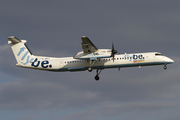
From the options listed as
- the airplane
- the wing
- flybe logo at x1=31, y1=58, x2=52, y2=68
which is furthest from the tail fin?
the wing

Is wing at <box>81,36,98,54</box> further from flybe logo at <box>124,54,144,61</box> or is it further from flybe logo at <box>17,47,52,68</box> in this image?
flybe logo at <box>17,47,52,68</box>

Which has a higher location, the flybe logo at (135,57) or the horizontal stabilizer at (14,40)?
the horizontal stabilizer at (14,40)

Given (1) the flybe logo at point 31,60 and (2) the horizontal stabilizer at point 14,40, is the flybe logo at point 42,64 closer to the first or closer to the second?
(1) the flybe logo at point 31,60

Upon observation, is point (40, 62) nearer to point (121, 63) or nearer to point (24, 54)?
point (24, 54)

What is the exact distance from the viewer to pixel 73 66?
38.1 m

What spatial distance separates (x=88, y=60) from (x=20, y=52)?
9.96 metres

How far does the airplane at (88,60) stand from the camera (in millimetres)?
36750

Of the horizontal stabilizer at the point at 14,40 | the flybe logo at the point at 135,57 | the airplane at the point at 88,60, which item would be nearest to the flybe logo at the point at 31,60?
the airplane at the point at 88,60

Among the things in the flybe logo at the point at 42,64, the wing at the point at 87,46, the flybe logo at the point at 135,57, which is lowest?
the flybe logo at the point at 42,64

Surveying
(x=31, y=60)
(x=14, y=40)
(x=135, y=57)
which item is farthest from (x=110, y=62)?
(x=14, y=40)

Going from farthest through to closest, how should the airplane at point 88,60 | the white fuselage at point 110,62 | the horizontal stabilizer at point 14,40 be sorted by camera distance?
the horizontal stabilizer at point 14,40
the white fuselage at point 110,62
the airplane at point 88,60

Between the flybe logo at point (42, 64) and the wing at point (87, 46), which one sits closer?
the wing at point (87, 46)

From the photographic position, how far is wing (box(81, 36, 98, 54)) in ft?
113

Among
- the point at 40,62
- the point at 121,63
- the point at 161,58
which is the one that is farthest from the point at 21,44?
the point at 161,58
